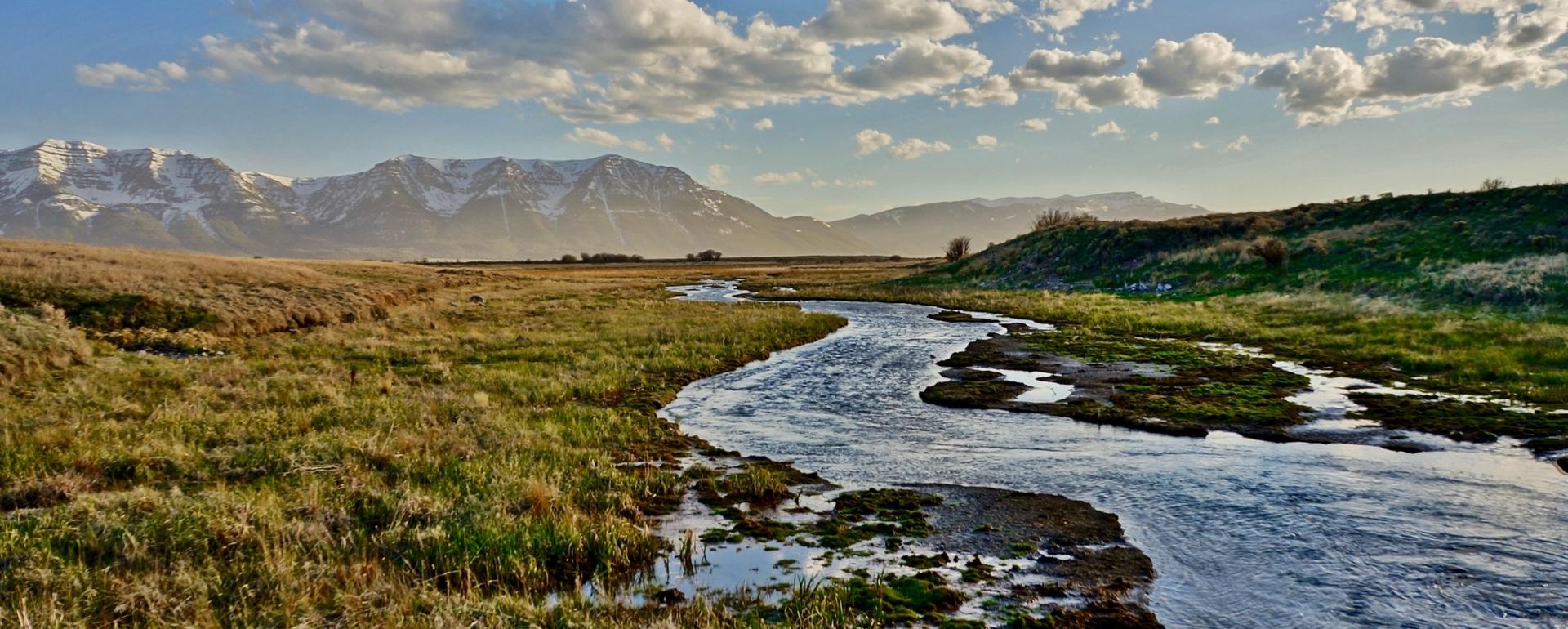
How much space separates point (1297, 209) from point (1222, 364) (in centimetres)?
5342

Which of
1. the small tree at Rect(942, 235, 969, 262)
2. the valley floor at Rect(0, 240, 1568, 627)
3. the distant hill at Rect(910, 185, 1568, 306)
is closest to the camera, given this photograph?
the valley floor at Rect(0, 240, 1568, 627)

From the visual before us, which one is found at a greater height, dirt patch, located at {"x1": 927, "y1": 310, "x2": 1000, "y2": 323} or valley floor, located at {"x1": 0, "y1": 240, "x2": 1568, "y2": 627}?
dirt patch, located at {"x1": 927, "y1": 310, "x2": 1000, "y2": 323}

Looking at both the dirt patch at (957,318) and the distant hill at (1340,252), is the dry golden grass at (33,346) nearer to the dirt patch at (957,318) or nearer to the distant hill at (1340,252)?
the dirt patch at (957,318)

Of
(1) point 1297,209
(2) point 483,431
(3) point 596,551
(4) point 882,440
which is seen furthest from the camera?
(1) point 1297,209

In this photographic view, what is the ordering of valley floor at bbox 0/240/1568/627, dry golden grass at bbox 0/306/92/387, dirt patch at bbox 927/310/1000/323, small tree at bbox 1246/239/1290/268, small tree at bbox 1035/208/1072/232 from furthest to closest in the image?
1. small tree at bbox 1035/208/1072/232
2. small tree at bbox 1246/239/1290/268
3. dirt patch at bbox 927/310/1000/323
4. dry golden grass at bbox 0/306/92/387
5. valley floor at bbox 0/240/1568/627

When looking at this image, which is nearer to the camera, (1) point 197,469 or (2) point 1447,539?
(2) point 1447,539

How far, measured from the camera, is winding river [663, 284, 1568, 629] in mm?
8469

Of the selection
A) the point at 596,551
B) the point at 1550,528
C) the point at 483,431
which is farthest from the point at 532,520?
the point at 1550,528

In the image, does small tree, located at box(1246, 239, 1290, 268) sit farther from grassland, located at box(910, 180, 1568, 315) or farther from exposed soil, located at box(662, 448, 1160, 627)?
exposed soil, located at box(662, 448, 1160, 627)

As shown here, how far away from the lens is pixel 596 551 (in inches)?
386

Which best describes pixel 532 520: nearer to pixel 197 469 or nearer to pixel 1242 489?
pixel 197 469

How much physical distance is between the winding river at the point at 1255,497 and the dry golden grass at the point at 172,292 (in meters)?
21.5

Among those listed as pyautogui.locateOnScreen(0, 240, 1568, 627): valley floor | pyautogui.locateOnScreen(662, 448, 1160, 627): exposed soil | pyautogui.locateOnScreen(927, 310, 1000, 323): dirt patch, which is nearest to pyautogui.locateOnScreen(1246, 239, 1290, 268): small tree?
pyautogui.locateOnScreen(0, 240, 1568, 627): valley floor

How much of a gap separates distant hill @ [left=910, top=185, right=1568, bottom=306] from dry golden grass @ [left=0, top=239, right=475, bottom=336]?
54159 mm
